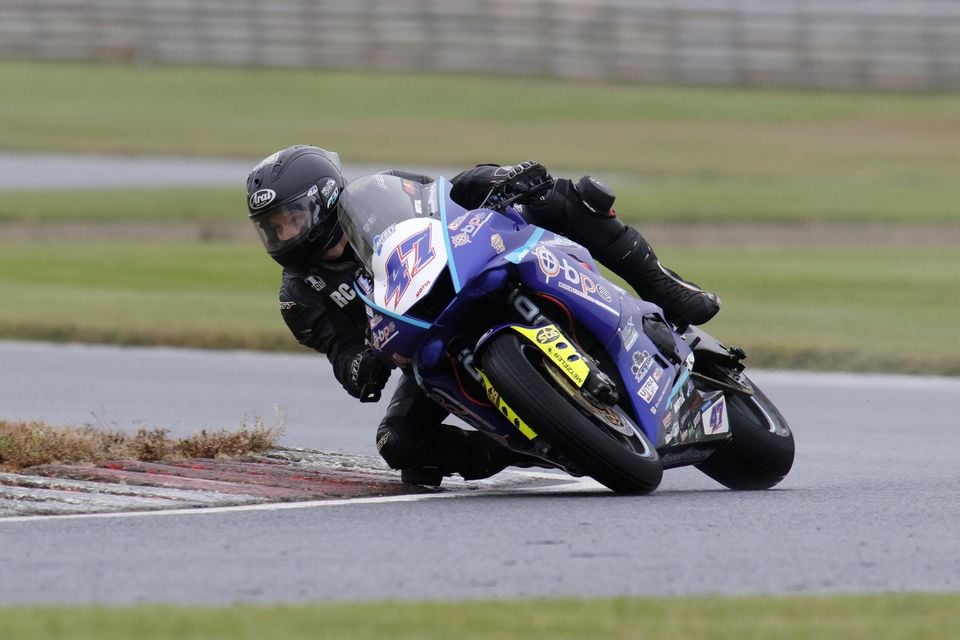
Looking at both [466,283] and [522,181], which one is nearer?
[466,283]

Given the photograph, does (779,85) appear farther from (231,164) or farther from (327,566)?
(327,566)

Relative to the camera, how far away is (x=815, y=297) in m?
17.8

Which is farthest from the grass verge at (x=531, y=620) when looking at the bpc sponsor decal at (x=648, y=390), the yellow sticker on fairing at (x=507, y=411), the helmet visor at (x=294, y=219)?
the helmet visor at (x=294, y=219)

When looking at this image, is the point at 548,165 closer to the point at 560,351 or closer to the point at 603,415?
the point at 603,415

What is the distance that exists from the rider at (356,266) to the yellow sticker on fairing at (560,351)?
2.50ft

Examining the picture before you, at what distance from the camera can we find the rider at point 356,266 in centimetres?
720

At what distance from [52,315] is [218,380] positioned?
4.03 metres

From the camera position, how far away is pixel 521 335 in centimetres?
649

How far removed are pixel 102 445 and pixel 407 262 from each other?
2.02m

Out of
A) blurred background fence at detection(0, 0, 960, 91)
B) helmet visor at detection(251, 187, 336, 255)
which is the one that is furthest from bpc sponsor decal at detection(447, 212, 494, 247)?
blurred background fence at detection(0, 0, 960, 91)

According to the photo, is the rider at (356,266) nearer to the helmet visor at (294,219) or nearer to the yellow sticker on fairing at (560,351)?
the helmet visor at (294,219)

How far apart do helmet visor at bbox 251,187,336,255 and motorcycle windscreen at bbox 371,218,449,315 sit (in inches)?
20.8

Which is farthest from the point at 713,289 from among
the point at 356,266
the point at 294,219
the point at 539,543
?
the point at 539,543

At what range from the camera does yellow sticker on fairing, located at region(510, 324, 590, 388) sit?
642 cm
